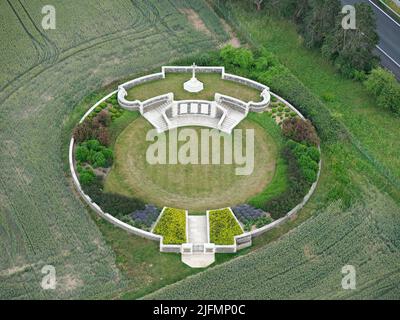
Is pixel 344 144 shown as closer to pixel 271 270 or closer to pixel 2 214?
pixel 271 270

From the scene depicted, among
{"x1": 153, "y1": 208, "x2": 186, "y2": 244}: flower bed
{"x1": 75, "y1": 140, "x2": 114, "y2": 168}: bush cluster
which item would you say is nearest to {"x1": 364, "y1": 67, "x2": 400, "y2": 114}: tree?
{"x1": 153, "y1": 208, "x2": 186, "y2": 244}: flower bed

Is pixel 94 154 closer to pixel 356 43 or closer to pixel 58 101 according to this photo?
pixel 58 101

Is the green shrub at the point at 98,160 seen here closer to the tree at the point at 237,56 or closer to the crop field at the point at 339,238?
the crop field at the point at 339,238

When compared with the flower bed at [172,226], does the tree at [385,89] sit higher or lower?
higher

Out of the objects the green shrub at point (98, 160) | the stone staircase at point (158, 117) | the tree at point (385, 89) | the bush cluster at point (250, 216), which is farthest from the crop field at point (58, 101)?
the tree at point (385, 89)

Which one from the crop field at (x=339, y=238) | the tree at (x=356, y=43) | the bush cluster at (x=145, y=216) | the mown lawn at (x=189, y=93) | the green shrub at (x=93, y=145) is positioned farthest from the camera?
the tree at (x=356, y=43)

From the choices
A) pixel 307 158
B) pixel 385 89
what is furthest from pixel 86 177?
pixel 385 89

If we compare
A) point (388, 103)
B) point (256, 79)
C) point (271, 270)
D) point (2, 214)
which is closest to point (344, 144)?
point (388, 103)
